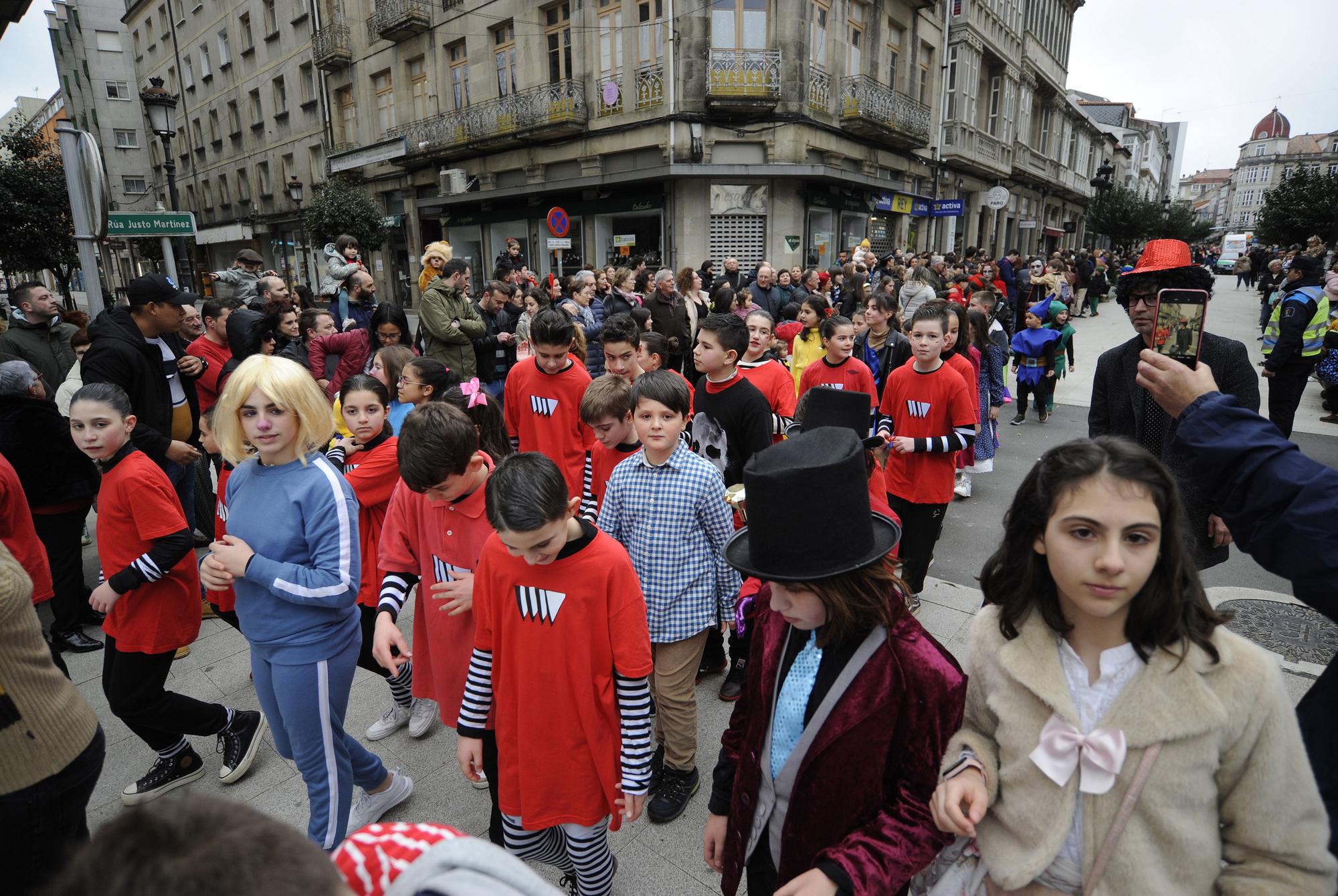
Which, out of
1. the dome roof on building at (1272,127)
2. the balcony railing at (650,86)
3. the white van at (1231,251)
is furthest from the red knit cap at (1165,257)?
the dome roof on building at (1272,127)

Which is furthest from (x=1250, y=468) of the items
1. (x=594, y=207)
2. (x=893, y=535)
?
(x=594, y=207)

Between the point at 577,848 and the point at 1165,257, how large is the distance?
3.36 metres

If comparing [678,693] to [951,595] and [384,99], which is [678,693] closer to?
[951,595]

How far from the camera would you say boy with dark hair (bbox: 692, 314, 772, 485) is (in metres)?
4.02

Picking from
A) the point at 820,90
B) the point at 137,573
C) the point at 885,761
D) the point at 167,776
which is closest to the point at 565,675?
the point at 885,761

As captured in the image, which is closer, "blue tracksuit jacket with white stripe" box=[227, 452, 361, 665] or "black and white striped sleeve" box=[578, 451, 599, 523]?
"blue tracksuit jacket with white stripe" box=[227, 452, 361, 665]

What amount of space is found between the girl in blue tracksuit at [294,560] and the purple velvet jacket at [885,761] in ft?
5.90

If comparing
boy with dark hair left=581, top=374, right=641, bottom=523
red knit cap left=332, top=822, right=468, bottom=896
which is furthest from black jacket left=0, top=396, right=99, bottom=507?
red knit cap left=332, top=822, right=468, bottom=896

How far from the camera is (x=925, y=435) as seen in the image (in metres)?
4.33

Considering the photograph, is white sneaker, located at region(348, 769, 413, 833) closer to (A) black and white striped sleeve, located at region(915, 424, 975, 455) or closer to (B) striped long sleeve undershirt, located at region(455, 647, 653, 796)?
(B) striped long sleeve undershirt, located at region(455, 647, 653, 796)

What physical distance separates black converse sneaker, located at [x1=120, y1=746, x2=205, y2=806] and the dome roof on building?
163 meters

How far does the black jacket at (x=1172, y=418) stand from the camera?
2.95 meters

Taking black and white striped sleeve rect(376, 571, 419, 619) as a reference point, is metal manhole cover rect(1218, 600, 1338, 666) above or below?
below

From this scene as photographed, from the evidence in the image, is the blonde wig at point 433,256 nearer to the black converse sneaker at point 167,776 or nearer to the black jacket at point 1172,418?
the black converse sneaker at point 167,776
